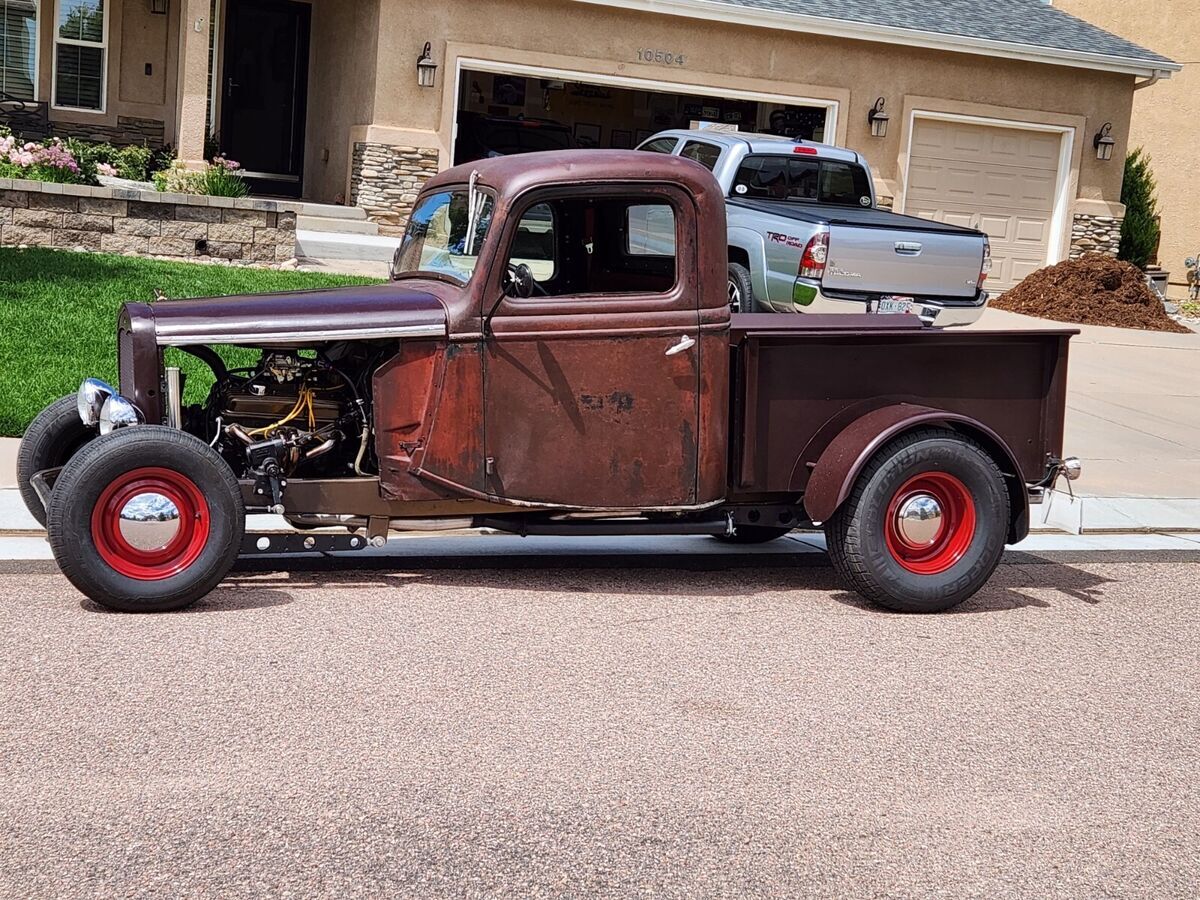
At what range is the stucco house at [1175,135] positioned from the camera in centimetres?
2570

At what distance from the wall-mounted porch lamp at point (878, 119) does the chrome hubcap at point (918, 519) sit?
15.6m

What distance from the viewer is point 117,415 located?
582 centimetres

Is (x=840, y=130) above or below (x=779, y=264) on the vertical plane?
above

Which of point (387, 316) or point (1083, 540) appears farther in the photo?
point (1083, 540)

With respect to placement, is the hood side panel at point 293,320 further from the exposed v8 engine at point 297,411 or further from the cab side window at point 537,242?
the cab side window at point 537,242

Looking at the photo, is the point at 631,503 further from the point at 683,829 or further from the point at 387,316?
the point at 683,829

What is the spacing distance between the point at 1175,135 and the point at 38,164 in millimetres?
20140

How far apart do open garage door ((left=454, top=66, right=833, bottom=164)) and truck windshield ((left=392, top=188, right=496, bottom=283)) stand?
16911mm

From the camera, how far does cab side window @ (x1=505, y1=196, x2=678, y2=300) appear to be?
633cm

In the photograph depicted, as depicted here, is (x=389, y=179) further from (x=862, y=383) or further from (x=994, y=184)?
(x=862, y=383)

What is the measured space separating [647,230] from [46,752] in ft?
11.4

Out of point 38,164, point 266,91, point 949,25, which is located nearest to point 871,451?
point 38,164

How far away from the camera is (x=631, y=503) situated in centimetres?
624

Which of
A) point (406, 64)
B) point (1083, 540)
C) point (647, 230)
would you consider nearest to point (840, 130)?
point (406, 64)
